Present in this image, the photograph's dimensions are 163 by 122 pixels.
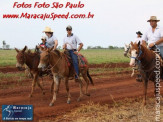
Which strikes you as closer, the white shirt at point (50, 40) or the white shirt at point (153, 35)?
the white shirt at point (153, 35)

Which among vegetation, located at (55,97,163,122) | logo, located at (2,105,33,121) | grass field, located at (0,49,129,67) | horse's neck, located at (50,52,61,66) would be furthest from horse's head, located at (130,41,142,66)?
grass field, located at (0,49,129,67)

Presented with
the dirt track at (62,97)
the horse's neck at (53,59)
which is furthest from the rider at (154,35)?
the horse's neck at (53,59)

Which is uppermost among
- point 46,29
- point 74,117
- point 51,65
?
point 46,29

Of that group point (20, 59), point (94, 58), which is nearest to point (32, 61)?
point (20, 59)

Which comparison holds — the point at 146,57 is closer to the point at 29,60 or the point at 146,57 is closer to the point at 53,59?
the point at 53,59

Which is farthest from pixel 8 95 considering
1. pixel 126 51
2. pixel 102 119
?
pixel 126 51

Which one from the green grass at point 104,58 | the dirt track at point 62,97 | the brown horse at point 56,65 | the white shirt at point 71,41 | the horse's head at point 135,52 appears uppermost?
the white shirt at point 71,41

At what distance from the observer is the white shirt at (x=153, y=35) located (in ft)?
30.1

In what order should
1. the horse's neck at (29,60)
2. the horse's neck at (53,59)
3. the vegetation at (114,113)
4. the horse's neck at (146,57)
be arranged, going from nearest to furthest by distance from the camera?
the vegetation at (114,113)
the horse's neck at (146,57)
the horse's neck at (53,59)
the horse's neck at (29,60)

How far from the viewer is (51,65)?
9.55 meters

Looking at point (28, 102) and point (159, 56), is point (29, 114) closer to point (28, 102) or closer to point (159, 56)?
point (28, 102)

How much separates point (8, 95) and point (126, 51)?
9.23m

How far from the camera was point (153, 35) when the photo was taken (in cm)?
928

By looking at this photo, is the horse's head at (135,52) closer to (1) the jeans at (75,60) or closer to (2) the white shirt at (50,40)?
(1) the jeans at (75,60)
